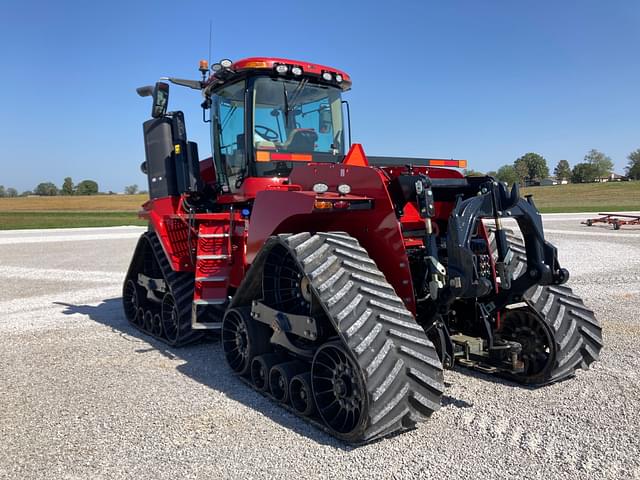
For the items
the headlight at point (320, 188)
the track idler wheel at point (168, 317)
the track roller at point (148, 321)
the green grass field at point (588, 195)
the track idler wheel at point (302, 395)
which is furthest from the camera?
the green grass field at point (588, 195)

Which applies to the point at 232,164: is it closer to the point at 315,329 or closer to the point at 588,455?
the point at 315,329

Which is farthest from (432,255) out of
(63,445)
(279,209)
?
(63,445)

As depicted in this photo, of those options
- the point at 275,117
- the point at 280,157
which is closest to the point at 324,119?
the point at 275,117

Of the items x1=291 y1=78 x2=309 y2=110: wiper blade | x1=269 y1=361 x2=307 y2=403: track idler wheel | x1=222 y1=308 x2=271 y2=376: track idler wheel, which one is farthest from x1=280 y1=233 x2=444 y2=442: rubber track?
x1=291 y1=78 x2=309 y2=110: wiper blade

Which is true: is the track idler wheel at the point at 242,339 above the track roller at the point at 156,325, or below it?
above

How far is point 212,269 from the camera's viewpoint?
19.6ft

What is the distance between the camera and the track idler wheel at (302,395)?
13.2 feet

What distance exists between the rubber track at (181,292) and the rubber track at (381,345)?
119 inches

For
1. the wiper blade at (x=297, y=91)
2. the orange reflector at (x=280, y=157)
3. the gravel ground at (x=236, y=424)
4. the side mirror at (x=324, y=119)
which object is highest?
the wiper blade at (x=297, y=91)

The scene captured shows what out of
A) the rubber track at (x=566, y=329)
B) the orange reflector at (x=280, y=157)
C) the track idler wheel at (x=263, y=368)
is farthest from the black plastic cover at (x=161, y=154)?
the rubber track at (x=566, y=329)

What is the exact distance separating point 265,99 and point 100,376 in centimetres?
330

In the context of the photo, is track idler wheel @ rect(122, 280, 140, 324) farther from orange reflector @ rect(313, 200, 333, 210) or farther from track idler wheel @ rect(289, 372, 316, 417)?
orange reflector @ rect(313, 200, 333, 210)

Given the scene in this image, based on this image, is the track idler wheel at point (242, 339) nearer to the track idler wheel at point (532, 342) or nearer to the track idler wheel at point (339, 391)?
the track idler wheel at point (339, 391)

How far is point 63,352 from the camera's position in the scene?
250 inches
